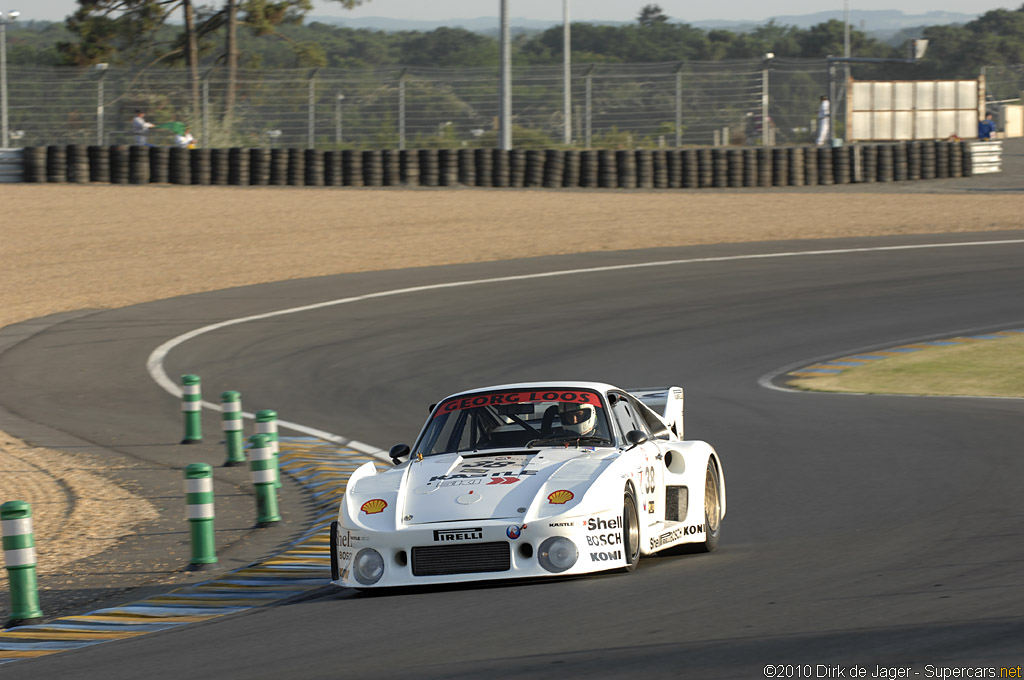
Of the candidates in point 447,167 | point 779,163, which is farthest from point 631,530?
point 779,163

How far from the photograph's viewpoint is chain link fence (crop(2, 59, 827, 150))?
40.6 metres

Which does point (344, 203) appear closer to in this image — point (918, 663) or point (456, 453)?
point (456, 453)

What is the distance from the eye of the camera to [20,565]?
7.80 metres

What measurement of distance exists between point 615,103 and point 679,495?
109 ft

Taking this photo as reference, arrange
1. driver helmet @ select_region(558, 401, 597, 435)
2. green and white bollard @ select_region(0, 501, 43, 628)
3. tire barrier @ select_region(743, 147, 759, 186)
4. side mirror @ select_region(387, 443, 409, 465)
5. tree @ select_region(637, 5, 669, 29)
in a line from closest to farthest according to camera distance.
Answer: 1. green and white bollard @ select_region(0, 501, 43, 628)
2. driver helmet @ select_region(558, 401, 597, 435)
3. side mirror @ select_region(387, 443, 409, 465)
4. tire barrier @ select_region(743, 147, 759, 186)
5. tree @ select_region(637, 5, 669, 29)

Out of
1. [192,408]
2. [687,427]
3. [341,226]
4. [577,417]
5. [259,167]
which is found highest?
[259,167]

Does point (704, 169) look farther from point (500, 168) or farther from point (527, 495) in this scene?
point (527, 495)

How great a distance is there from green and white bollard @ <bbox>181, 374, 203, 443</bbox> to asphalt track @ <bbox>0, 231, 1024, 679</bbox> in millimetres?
524

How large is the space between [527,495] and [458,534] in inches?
16.6

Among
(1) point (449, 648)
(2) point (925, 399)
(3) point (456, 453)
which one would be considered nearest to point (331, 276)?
(2) point (925, 399)

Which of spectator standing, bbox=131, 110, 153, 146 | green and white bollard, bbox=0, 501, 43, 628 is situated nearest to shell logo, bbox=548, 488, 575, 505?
green and white bollard, bbox=0, 501, 43, 628

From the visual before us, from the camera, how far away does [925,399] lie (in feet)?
48.4

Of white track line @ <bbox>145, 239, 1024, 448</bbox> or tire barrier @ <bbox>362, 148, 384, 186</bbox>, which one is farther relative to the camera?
tire barrier @ <bbox>362, 148, 384, 186</bbox>

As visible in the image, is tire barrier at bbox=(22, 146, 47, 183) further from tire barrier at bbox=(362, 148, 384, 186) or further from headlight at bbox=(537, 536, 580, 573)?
headlight at bbox=(537, 536, 580, 573)
